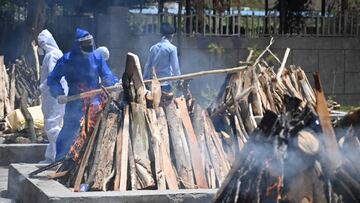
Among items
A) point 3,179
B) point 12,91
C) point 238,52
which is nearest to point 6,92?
point 12,91

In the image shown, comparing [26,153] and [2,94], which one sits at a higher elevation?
[2,94]

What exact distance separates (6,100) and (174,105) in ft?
23.0

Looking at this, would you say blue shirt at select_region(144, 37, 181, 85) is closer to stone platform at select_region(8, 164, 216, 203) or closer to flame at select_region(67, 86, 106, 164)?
flame at select_region(67, 86, 106, 164)

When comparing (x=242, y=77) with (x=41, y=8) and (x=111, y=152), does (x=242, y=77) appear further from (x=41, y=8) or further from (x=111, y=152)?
(x=41, y=8)

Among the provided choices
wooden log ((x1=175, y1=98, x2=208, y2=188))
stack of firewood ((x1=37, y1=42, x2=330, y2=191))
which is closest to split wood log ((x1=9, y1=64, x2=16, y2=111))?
stack of firewood ((x1=37, y1=42, x2=330, y2=191))

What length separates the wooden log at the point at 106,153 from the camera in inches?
320

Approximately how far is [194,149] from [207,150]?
0.57 feet

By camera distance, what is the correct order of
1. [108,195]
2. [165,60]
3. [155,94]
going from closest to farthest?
[108,195]
[155,94]
[165,60]

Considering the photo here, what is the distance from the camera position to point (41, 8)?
19.4 metres

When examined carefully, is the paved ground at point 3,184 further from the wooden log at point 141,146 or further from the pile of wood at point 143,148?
the wooden log at point 141,146

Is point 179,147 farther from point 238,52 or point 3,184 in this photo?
point 238,52

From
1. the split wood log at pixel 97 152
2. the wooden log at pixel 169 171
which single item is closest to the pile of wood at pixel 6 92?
the split wood log at pixel 97 152

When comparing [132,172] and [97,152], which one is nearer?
[132,172]

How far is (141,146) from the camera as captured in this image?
842cm
